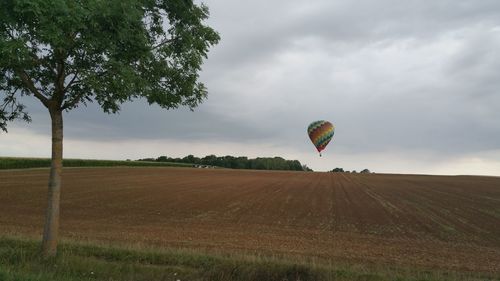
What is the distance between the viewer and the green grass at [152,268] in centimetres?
1117

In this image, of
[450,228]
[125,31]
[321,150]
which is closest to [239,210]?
[450,228]

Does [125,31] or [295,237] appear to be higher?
[125,31]

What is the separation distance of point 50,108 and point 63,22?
3.43 m

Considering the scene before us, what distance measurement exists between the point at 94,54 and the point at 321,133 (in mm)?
70258

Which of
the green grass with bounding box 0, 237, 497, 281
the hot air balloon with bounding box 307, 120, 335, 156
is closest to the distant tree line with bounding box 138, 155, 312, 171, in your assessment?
the hot air balloon with bounding box 307, 120, 335, 156

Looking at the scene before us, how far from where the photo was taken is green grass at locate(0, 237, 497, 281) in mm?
11172

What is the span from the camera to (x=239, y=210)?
3325 centimetres

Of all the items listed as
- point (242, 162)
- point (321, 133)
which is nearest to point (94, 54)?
point (321, 133)

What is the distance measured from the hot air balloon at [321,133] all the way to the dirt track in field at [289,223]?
35.0 m

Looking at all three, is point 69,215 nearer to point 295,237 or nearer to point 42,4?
point 295,237

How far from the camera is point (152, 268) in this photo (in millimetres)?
12219

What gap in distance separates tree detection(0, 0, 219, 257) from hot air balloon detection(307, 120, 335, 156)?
67.1m

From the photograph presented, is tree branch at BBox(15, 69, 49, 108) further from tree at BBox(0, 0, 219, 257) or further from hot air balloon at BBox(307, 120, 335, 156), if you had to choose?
hot air balloon at BBox(307, 120, 335, 156)

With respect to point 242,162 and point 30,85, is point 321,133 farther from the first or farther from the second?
point 242,162
